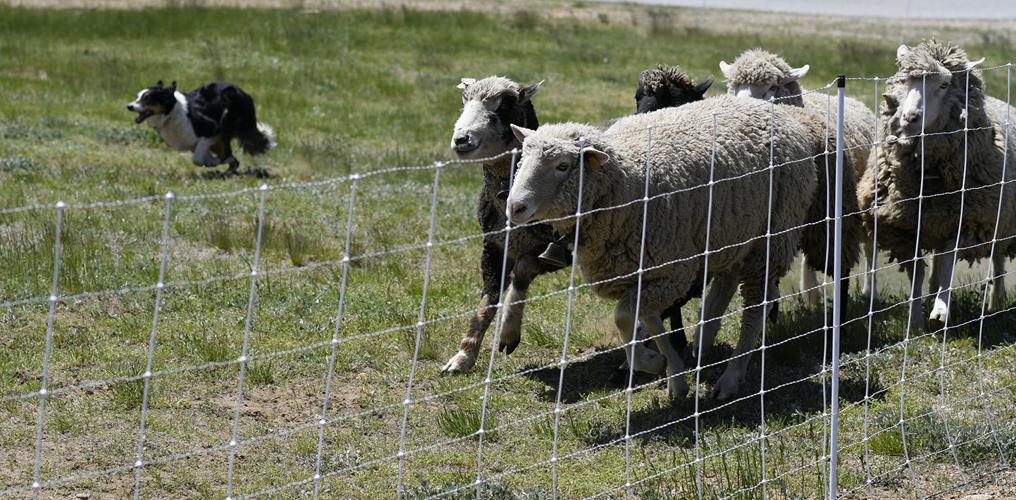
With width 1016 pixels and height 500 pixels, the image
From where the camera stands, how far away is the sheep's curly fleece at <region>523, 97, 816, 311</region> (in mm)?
6730

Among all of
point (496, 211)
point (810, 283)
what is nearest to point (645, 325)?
point (496, 211)

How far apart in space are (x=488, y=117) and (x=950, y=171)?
126 inches

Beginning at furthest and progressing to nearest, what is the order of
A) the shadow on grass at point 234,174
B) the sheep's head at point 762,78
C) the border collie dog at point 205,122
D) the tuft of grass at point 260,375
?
1. the border collie dog at point 205,122
2. the shadow on grass at point 234,174
3. the sheep's head at point 762,78
4. the tuft of grass at point 260,375

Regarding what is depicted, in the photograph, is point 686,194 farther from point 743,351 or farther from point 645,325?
point 743,351

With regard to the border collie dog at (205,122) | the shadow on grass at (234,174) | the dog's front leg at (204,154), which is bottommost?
the shadow on grass at (234,174)

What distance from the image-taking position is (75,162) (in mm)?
13969

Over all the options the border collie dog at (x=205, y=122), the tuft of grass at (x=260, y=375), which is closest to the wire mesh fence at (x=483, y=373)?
the tuft of grass at (x=260, y=375)

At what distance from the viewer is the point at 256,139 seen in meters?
15.4

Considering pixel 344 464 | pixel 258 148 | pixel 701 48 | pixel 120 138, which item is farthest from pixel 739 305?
pixel 701 48

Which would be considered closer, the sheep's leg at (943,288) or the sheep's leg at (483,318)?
the sheep's leg at (483,318)

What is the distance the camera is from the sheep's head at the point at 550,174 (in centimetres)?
628

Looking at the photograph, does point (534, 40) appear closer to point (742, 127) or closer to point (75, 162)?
point (75, 162)

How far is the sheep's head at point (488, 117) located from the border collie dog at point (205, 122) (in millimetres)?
7392

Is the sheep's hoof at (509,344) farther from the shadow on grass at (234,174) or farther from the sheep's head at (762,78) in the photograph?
the shadow on grass at (234,174)
